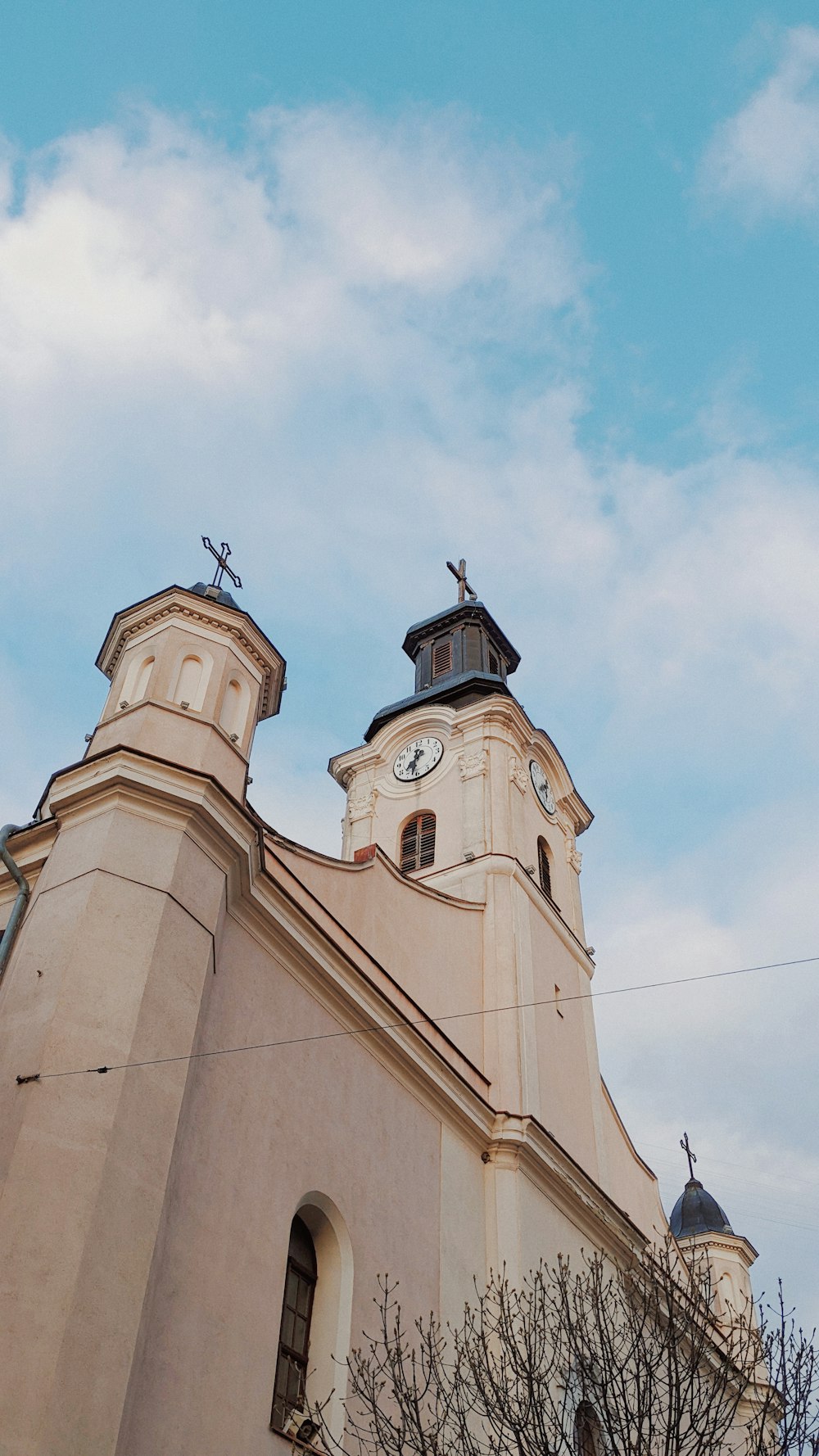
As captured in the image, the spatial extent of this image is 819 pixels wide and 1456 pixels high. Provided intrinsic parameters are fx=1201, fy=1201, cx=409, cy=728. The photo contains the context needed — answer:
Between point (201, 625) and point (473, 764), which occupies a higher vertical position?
point (473, 764)

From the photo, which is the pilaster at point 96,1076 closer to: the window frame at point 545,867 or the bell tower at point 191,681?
the bell tower at point 191,681

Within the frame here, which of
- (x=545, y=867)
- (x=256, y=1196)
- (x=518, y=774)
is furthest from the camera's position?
(x=545, y=867)

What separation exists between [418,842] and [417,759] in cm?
246

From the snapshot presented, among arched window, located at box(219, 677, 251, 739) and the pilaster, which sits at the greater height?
arched window, located at box(219, 677, 251, 739)

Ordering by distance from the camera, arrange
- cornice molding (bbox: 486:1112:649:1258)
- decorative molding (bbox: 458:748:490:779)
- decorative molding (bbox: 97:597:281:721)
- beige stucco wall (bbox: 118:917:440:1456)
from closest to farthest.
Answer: beige stucco wall (bbox: 118:917:440:1456)
decorative molding (bbox: 97:597:281:721)
cornice molding (bbox: 486:1112:649:1258)
decorative molding (bbox: 458:748:490:779)

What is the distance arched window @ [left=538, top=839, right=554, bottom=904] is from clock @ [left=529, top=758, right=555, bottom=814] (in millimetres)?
1057

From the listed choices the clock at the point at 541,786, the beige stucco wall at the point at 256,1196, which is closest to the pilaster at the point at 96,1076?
the beige stucco wall at the point at 256,1196

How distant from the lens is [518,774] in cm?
2536

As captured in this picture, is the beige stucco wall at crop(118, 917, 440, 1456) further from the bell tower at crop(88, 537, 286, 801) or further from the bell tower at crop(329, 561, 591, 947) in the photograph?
the bell tower at crop(329, 561, 591, 947)

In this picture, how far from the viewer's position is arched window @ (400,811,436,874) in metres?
24.3

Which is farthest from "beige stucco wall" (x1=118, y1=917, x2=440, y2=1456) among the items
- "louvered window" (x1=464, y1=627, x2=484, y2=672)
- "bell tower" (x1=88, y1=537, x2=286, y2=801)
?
"louvered window" (x1=464, y1=627, x2=484, y2=672)

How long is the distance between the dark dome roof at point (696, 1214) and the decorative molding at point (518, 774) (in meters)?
12.2

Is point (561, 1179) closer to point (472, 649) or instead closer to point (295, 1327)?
point (295, 1327)

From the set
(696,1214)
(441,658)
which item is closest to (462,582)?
(441,658)
